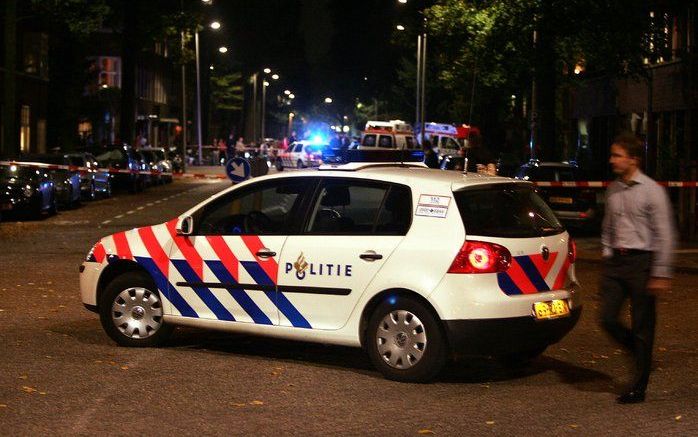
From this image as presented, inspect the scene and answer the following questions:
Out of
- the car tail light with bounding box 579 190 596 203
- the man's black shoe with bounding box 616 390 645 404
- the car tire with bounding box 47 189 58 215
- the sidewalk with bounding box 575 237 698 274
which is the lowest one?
the sidewalk with bounding box 575 237 698 274

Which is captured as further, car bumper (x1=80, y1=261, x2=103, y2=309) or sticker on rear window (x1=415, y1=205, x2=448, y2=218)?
car bumper (x1=80, y1=261, x2=103, y2=309)

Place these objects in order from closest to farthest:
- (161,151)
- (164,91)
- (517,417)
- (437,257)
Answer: (517,417)
(437,257)
(161,151)
(164,91)

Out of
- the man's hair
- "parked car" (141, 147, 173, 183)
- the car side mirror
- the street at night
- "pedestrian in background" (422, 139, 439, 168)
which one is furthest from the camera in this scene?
"parked car" (141, 147, 173, 183)

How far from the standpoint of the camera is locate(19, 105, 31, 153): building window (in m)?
53.7

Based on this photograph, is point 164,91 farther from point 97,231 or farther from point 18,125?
point 97,231

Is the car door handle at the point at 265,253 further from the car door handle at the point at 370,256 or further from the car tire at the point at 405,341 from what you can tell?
the car tire at the point at 405,341

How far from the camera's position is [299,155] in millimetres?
66375

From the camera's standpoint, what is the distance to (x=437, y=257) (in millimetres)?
9047

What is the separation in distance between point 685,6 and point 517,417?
3161cm

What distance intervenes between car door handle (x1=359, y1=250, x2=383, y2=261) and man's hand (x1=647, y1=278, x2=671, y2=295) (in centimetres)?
198

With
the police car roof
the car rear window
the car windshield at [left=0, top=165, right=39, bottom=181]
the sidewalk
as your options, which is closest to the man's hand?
the car rear window

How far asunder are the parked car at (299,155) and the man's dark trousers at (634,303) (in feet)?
183

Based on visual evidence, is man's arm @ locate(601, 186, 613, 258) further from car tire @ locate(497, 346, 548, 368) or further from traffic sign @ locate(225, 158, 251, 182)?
traffic sign @ locate(225, 158, 251, 182)

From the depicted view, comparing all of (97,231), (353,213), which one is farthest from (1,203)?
(353,213)
